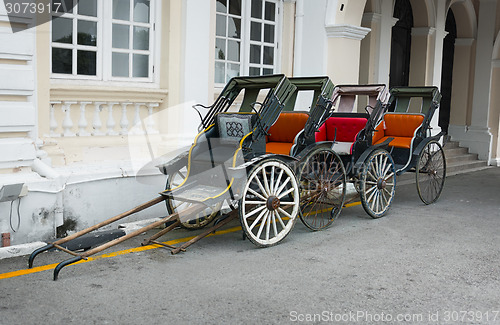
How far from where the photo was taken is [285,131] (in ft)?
24.6

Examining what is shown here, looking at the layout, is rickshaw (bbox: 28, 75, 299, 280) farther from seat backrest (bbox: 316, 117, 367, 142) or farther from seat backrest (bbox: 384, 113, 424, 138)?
seat backrest (bbox: 384, 113, 424, 138)

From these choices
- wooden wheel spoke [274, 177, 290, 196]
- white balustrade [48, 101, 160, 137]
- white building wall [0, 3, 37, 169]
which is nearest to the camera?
white building wall [0, 3, 37, 169]

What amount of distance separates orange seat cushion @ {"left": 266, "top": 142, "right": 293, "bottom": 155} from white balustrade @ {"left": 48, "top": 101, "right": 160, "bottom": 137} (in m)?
1.72

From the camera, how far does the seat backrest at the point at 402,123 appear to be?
871 cm

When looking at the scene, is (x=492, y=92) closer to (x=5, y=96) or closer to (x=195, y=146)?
(x=195, y=146)

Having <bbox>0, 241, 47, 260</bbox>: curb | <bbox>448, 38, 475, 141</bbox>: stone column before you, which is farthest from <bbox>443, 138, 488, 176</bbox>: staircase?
<bbox>0, 241, 47, 260</bbox>: curb

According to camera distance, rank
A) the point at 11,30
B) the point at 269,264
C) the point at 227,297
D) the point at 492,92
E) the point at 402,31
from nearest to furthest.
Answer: the point at 227,297 < the point at 269,264 < the point at 11,30 < the point at 402,31 < the point at 492,92

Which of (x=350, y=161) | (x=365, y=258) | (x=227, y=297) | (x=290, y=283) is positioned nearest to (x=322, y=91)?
(x=350, y=161)

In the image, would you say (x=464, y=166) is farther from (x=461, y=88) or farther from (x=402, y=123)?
(x=402, y=123)

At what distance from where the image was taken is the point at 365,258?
584 cm

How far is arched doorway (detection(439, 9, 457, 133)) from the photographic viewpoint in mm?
15258

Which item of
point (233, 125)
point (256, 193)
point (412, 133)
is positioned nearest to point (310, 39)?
point (412, 133)

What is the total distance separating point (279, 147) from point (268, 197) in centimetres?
148

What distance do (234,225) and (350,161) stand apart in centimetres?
175
